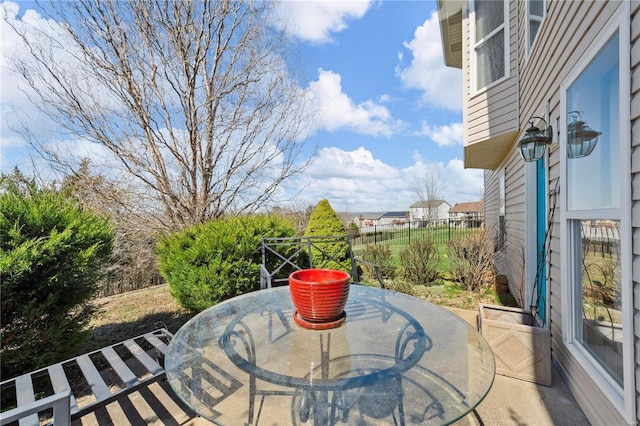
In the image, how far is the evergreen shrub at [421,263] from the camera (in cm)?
544

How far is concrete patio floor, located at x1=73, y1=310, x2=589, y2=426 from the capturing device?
1.84 meters

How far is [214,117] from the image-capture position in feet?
15.3

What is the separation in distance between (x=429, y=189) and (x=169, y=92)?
1580 cm

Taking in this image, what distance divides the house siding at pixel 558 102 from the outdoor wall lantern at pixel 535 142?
7 cm

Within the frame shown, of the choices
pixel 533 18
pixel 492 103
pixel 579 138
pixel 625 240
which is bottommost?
pixel 625 240

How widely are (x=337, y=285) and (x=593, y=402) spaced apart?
67.5 inches

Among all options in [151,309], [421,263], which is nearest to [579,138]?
[421,263]

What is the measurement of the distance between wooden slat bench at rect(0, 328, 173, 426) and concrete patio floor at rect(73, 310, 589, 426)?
16 centimetres

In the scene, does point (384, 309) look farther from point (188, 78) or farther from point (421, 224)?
point (421, 224)

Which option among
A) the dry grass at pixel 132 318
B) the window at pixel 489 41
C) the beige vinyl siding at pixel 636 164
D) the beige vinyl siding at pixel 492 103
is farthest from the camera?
the window at pixel 489 41

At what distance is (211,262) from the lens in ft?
11.4

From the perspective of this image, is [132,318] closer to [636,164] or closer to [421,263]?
[421,263]

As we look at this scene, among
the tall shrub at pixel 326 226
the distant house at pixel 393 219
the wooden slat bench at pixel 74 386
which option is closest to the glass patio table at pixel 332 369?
the wooden slat bench at pixel 74 386

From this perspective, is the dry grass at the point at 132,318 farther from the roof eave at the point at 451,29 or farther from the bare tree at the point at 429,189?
the bare tree at the point at 429,189
